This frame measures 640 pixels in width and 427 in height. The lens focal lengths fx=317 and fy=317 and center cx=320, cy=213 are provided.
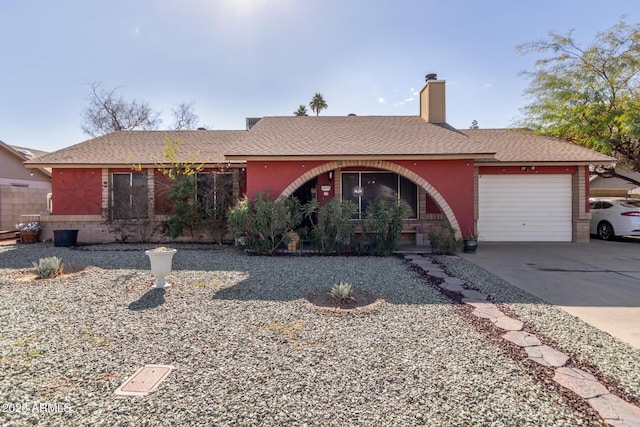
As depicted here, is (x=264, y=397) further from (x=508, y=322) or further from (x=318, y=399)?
(x=508, y=322)

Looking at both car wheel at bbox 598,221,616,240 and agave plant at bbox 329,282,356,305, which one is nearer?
agave plant at bbox 329,282,356,305

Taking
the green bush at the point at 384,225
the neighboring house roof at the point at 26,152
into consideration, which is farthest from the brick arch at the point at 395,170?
the neighboring house roof at the point at 26,152

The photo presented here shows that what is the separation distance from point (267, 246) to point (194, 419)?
21.8ft

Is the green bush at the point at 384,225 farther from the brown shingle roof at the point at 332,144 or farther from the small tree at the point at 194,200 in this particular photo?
the small tree at the point at 194,200

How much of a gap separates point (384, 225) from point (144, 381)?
6745mm

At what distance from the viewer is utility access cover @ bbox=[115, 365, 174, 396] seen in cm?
264

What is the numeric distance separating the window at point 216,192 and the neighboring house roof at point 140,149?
0.77 m

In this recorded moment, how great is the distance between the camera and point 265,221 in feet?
28.1

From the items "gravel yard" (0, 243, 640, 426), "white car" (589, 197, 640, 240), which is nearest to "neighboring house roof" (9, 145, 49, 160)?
"gravel yard" (0, 243, 640, 426)

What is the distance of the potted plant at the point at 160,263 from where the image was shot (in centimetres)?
556

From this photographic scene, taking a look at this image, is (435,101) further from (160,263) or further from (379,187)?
(160,263)

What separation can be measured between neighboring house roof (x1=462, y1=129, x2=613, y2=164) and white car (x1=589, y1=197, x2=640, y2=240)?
7.12 feet

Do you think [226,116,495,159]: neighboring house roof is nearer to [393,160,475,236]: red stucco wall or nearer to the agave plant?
[393,160,475,236]: red stucco wall

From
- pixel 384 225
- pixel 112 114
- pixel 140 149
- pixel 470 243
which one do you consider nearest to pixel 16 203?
pixel 140 149
